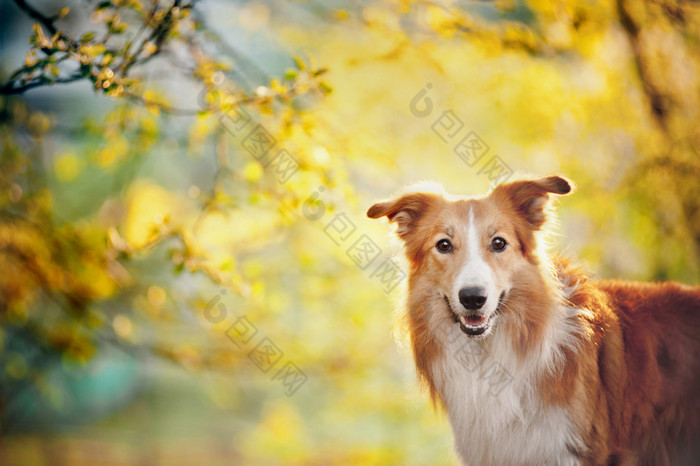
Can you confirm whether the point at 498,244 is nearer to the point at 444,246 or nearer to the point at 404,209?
the point at 444,246

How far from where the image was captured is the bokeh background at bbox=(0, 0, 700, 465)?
3.62 metres

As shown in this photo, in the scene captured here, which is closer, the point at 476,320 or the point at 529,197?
the point at 476,320

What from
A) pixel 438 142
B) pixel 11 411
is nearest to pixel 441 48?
pixel 438 142

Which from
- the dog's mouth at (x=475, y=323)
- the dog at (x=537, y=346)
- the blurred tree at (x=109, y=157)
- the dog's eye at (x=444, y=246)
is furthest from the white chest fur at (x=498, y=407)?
the blurred tree at (x=109, y=157)

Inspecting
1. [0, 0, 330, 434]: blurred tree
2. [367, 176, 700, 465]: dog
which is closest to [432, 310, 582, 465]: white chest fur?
[367, 176, 700, 465]: dog

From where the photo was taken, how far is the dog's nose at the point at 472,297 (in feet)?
8.99

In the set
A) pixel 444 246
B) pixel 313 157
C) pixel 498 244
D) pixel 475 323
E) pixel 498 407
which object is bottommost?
pixel 498 407

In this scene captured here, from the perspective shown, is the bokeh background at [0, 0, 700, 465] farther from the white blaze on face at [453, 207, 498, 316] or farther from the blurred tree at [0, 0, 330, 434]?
the white blaze on face at [453, 207, 498, 316]

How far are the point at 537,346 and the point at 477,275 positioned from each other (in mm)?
545

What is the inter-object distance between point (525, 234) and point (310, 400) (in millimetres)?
14221

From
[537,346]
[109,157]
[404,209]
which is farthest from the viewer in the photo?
[109,157]

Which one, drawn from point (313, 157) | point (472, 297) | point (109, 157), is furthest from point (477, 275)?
point (109, 157)

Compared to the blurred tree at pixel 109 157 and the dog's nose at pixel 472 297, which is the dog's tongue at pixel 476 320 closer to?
the dog's nose at pixel 472 297

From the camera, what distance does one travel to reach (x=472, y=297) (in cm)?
275
